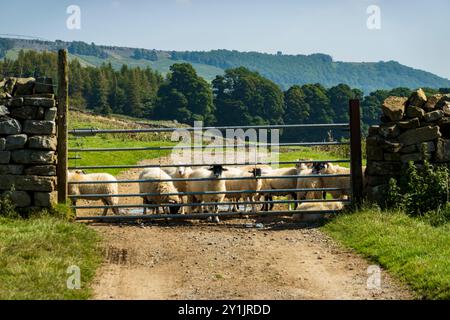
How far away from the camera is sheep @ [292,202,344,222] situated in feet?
45.2

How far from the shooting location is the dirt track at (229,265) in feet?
27.2

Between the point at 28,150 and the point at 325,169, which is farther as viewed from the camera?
the point at 325,169

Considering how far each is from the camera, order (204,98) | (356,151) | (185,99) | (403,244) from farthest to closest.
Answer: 1. (204,98)
2. (185,99)
3. (356,151)
4. (403,244)

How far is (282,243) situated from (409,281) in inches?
128

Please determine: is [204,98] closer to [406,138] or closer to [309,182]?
[309,182]

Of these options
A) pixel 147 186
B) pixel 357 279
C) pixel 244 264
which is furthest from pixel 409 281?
pixel 147 186

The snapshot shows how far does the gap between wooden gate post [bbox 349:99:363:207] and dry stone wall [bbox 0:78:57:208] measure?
19.4 feet

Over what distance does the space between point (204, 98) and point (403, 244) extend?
11385 centimetres

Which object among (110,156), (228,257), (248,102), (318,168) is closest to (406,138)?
(318,168)

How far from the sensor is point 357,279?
29.4 ft

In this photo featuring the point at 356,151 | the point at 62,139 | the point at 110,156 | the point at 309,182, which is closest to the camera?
the point at 62,139

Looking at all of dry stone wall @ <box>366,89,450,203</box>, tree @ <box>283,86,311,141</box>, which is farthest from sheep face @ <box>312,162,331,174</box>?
tree @ <box>283,86,311,141</box>

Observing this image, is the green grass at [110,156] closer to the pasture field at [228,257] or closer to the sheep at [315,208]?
the sheep at [315,208]

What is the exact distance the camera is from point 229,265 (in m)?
9.77
